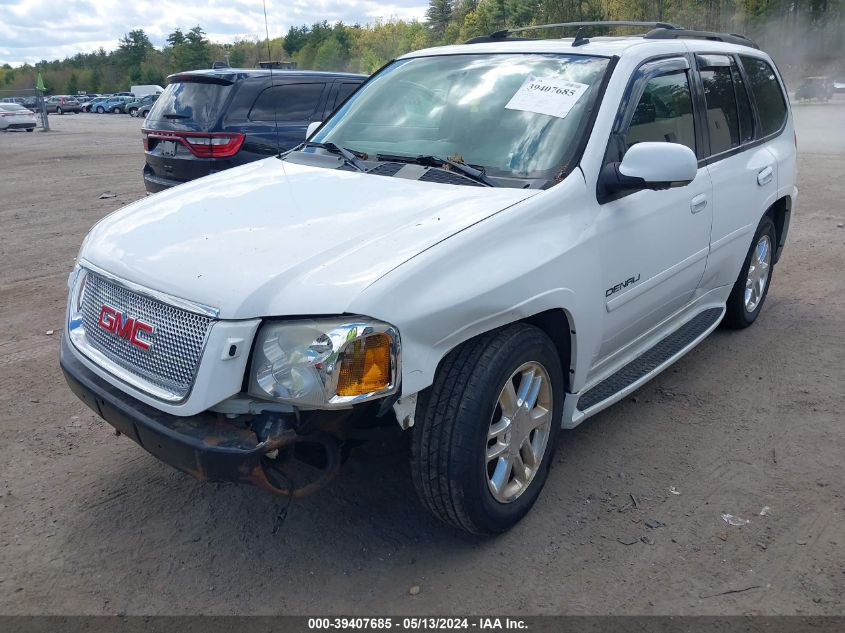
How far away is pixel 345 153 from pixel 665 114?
1627 millimetres

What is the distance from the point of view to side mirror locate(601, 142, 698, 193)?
321cm

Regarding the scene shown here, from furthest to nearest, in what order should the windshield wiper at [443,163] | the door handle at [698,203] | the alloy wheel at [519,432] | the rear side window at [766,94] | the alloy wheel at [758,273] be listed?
the alloy wheel at [758,273]
the rear side window at [766,94]
the door handle at [698,203]
the windshield wiper at [443,163]
the alloy wheel at [519,432]

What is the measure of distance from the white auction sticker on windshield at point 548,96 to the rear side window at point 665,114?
1.01 feet

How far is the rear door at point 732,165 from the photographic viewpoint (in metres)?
4.35

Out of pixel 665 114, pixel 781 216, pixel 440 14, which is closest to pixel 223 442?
pixel 665 114

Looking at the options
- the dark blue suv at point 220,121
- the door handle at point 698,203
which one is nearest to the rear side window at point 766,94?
the door handle at point 698,203

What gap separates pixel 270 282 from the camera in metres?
2.55

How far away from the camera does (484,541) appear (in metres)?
3.07

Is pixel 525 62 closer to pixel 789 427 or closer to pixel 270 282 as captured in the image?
pixel 270 282

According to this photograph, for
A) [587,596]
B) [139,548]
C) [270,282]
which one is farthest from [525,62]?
[139,548]

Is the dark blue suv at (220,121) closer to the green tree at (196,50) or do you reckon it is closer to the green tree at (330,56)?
the green tree at (330,56)

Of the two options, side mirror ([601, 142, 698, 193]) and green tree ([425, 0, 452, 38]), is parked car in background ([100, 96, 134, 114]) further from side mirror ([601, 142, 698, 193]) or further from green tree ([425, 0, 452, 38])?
side mirror ([601, 142, 698, 193])

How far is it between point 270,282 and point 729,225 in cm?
306

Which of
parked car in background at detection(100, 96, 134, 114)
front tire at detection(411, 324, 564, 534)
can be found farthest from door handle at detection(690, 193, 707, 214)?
parked car in background at detection(100, 96, 134, 114)
